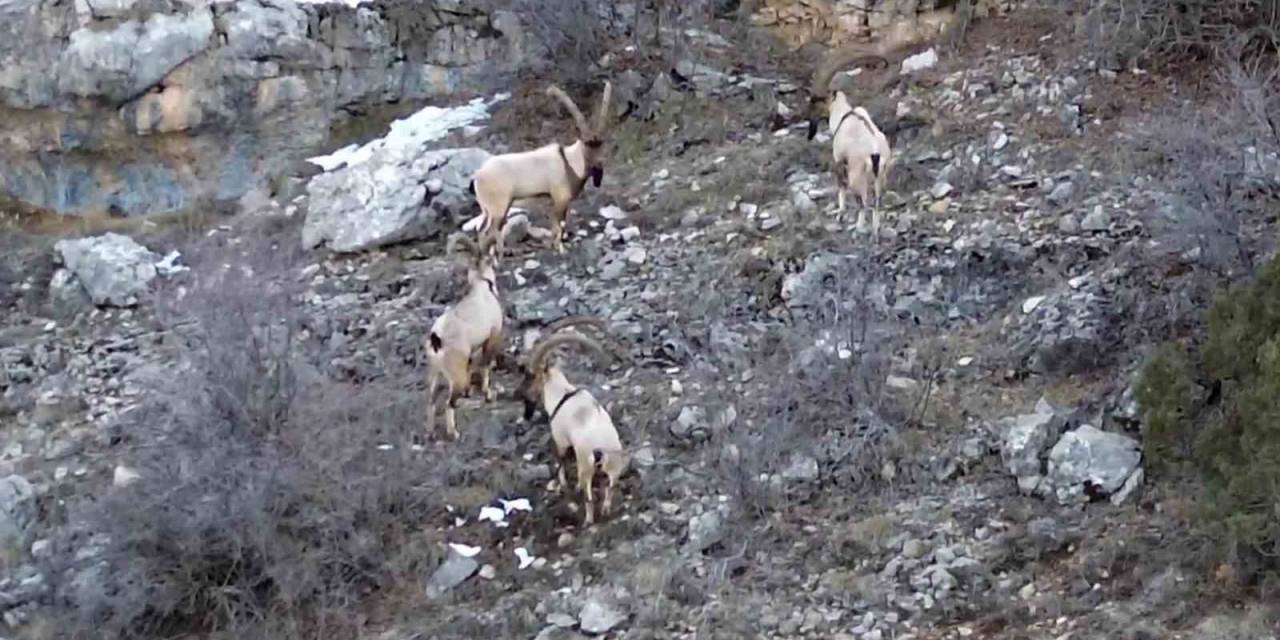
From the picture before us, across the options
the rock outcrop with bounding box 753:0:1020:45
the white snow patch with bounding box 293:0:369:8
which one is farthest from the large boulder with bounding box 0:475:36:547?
the rock outcrop with bounding box 753:0:1020:45

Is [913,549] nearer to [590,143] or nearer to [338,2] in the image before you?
[590,143]

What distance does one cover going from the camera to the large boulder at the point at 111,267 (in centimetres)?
1188

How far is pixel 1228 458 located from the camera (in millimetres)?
7047

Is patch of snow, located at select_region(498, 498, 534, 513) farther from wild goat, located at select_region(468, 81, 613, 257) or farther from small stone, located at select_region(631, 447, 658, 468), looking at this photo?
wild goat, located at select_region(468, 81, 613, 257)

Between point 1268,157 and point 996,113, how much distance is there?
9.37ft

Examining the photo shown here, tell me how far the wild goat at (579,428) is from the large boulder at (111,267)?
4120 mm

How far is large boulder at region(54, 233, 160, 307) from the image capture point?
11875 mm

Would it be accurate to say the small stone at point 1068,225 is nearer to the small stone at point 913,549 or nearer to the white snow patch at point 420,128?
the small stone at point 913,549

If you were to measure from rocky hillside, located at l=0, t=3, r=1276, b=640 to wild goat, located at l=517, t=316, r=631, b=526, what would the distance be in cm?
19

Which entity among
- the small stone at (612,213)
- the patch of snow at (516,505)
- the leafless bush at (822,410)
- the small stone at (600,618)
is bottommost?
the small stone at (612,213)

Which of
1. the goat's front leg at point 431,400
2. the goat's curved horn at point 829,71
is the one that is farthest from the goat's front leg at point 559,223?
the goat's front leg at point 431,400

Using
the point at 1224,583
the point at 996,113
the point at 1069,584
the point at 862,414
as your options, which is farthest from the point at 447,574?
the point at 996,113

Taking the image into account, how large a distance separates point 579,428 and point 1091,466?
230 centimetres

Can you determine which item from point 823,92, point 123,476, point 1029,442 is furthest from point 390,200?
point 1029,442
